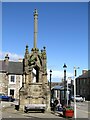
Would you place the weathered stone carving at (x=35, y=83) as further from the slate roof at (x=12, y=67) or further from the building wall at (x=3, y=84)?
the slate roof at (x=12, y=67)

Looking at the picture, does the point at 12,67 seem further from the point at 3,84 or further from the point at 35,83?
the point at 35,83

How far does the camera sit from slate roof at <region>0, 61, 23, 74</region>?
57781 mm

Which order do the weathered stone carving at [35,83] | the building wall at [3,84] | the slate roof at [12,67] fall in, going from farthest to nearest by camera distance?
the slate roof at [12,67] < the building wall at [3,84] < the weathered stone carving at [35,83]

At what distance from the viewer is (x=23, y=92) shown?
90.3 ft

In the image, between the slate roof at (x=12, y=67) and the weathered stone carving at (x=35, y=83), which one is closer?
the weathered stone carving at (x=35, y=83)

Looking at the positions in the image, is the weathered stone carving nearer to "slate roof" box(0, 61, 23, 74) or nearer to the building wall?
the building wall

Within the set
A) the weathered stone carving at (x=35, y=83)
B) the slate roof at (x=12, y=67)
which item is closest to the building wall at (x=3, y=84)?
the slate roof at (x=12, y=67)

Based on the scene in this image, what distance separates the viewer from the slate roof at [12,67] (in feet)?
190

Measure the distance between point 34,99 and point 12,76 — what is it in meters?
30.3

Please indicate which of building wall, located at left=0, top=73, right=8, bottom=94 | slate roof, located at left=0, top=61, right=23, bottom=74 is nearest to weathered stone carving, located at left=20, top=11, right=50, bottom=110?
building wall, located at left=0, top=73, right=8, bottom=94

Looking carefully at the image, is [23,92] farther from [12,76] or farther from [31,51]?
[12,76]

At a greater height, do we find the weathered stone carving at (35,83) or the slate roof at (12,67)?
the slate roof at (12,67)

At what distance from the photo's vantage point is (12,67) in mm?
59375

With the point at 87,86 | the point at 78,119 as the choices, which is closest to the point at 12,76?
the point at 87,86
